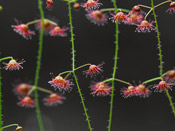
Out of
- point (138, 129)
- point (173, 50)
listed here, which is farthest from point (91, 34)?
point (138, 129)

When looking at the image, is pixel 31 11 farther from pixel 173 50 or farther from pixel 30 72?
pixel 173 50

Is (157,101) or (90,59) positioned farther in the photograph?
(157,101)

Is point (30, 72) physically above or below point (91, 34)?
below

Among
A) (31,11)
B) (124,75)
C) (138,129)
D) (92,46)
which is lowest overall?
(138,129)

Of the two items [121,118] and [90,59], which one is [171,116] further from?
[90,59]

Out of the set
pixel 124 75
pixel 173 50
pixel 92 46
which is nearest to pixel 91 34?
pixel 92 46

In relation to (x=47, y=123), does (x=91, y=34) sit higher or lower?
higher
